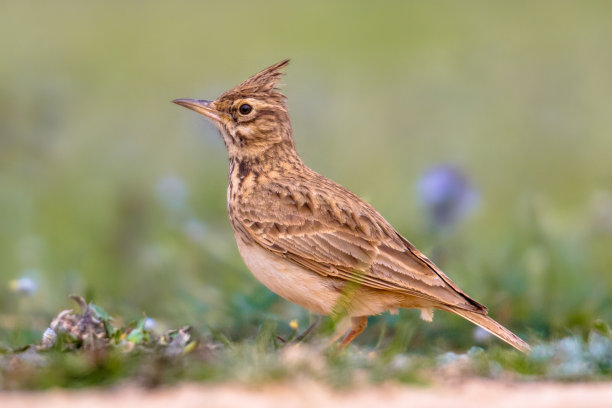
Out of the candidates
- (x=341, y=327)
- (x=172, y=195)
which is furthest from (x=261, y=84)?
(x=172, y=195)

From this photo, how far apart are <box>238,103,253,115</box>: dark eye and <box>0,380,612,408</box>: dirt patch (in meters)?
2.83

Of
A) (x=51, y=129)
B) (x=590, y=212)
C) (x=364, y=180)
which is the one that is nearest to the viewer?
(x=590, y=212)

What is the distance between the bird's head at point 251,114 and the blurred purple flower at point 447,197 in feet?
7.60

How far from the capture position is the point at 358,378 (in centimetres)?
475

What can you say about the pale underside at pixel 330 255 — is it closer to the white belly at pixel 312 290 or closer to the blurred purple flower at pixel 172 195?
the white belly at pixel 312 290

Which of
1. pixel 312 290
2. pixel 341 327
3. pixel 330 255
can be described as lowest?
pixel 341 327

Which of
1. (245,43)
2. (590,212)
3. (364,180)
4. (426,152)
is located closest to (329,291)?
(590,212)

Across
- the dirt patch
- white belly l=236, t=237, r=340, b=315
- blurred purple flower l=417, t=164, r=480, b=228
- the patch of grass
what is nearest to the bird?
white belly l=236, t=237, r=340, b=315

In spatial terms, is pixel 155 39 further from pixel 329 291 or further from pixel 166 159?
pixel 329 291

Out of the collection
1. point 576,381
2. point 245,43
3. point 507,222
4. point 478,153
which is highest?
point 245,43

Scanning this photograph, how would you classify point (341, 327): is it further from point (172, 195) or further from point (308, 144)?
point (308, 144)

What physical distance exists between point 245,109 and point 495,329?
2.27 meters

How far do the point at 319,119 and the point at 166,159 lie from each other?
206 cm

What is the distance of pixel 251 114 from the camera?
7109 millimetres
